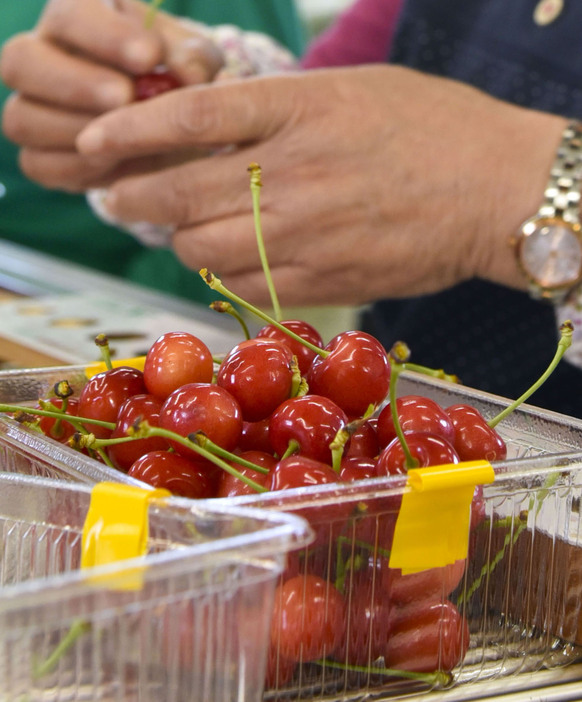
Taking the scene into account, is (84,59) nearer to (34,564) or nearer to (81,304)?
(81,304)

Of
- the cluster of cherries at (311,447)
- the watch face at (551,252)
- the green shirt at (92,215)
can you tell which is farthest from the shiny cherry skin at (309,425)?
the green shirt at (92,215)

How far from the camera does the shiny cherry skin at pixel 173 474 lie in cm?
37

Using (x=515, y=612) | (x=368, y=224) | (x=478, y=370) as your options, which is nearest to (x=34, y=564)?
(x=515, y=612)

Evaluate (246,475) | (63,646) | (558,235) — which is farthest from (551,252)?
(63,646)

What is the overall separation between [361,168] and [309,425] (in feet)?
1.84

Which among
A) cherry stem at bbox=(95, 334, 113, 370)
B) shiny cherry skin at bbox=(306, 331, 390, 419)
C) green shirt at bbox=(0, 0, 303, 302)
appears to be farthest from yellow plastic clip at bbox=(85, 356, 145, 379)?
green shirt at bbox=(0, 0, 303, 302)

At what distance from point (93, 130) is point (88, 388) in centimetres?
56

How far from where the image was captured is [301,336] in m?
0.46

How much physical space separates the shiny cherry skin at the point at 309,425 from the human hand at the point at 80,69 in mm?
678

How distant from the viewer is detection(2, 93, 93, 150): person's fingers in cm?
115

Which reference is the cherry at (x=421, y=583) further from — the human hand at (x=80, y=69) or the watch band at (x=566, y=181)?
the human hand at (x=80, y=69)

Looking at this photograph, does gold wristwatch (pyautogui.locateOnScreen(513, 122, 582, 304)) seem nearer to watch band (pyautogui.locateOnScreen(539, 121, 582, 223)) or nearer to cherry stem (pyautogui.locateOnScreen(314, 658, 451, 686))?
watch band (pyautogui.locateOnScreen(539, 121, 582, 223))

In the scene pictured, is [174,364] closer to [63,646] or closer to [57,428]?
[57,428]

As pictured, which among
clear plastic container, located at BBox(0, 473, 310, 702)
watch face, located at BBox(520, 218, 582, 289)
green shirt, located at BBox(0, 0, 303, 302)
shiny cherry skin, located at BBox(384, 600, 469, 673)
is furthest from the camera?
green shirt, located at BBox(0, 0, 303, 302)
